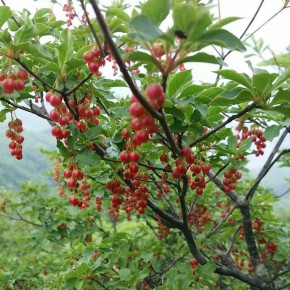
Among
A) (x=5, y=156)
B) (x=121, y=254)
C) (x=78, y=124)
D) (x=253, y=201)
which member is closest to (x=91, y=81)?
(x=78, y=124)

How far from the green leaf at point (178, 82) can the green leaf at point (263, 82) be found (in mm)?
389

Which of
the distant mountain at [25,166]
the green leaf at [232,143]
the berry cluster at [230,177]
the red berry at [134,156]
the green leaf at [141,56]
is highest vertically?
the distant mountain at [25,166]

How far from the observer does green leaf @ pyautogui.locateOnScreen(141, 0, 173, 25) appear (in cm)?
149

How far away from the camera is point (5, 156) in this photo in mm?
36500

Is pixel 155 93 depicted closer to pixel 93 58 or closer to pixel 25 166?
pixel 93 58

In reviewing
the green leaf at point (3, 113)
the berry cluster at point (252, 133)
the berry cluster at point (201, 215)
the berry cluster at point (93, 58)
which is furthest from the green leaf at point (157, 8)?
the berry cluster at point (201, 215)

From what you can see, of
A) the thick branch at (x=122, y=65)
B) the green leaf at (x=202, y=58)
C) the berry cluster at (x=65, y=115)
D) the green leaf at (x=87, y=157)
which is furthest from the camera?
the green leaf at (x=87, y=157)

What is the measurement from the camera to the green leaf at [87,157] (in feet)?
7.90

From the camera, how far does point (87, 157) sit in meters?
2.44

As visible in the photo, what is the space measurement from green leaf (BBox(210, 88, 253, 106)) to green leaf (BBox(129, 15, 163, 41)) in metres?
0.81

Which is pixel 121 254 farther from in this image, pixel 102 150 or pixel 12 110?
pixel 12 110

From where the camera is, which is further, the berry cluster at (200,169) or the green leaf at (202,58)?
the berry cluster at (200,169)

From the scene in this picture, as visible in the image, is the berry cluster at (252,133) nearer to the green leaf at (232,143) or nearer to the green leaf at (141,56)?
the green leaf at (232,143)

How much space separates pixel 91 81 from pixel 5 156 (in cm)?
3675
